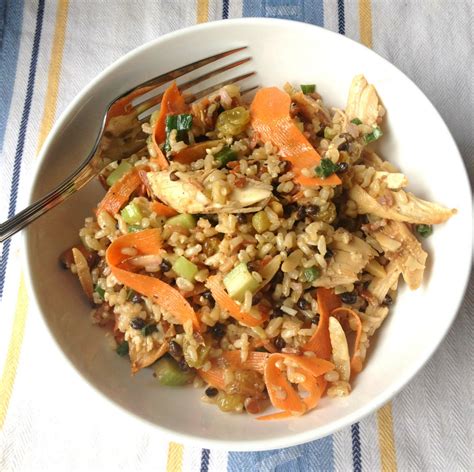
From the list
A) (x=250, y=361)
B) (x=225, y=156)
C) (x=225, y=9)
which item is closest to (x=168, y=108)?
(x=225, y=156)

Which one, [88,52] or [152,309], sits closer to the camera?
[152,309]

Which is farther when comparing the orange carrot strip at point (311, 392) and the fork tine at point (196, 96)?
the fork tine at point (196, 96)

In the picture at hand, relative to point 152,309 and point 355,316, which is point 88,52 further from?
point 355,316

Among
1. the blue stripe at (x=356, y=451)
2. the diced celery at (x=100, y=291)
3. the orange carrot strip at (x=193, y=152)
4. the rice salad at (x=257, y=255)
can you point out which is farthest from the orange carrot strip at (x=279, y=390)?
the orange carrot strip at (x=193, y=152)

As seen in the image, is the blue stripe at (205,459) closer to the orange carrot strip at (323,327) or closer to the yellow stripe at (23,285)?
the orange carrot strip at (323,327)

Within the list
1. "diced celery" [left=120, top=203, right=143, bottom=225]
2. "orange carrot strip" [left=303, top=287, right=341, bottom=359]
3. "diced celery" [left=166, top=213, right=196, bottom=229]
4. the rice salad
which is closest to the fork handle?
the rice salad

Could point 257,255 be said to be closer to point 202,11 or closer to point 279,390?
point 279,390

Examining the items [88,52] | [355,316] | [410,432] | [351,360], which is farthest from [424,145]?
[88,52]
